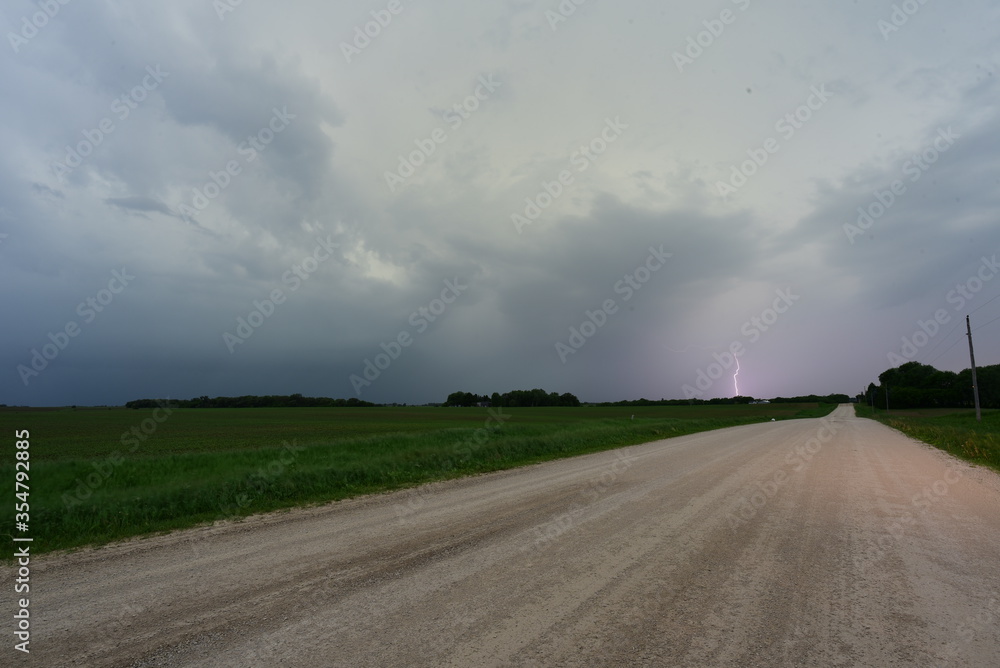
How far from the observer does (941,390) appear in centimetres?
11600

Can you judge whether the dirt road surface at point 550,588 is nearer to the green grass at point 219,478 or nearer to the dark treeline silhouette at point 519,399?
the green grass at point 219,478

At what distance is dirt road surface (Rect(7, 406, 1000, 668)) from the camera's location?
12.4ft

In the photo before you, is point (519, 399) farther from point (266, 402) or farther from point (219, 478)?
point (219, 478)

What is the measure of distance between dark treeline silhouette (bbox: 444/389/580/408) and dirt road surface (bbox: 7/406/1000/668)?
14148 centimetres

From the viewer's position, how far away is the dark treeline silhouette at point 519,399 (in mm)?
151625

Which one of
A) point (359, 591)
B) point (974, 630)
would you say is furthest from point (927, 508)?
point (359, 591)

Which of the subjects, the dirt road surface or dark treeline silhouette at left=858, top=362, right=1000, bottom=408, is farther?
dark treeline silhouette at left=858, top=362, right=1000, bottom=408

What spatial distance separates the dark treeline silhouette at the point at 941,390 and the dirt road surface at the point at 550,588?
410ft

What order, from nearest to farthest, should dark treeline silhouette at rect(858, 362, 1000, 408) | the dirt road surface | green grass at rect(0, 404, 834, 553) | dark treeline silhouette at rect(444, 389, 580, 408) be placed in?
the dirt road surface → green grass at rect(0, 404, 834, 553) → dark treeline silhouette at rect(858, 362, 1000, 408) → dark treeline silhouette at rect(444, 389, 580, 408)

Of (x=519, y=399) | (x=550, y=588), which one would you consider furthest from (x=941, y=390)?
(x=550, y=588)

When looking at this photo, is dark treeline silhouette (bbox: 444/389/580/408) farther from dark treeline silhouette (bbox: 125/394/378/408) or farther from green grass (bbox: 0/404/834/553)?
green grass (bbox: 0/404/834/553)

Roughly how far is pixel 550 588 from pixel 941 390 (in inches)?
6010

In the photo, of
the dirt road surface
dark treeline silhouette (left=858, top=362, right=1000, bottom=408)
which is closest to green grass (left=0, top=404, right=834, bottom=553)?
the dirt road surface

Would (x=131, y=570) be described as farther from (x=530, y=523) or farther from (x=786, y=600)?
(x=786, y=600)
